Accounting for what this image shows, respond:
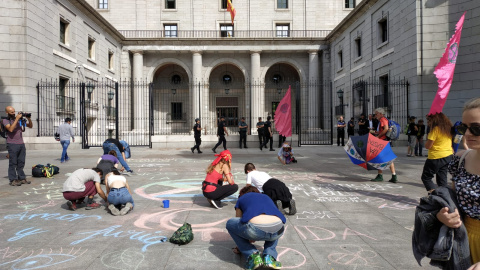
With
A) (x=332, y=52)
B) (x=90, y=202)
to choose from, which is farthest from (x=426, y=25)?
(x=90, y=202)

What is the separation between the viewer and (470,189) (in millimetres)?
1957

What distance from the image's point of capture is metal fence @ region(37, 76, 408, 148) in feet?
67.8

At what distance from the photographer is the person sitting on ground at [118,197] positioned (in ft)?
17.8

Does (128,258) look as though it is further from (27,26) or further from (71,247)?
(27,26)

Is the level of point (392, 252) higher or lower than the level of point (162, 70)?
lower

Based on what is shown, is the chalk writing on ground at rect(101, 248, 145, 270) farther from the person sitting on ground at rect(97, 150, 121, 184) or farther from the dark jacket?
the person sitting on ground at rect(97, 150, 121, 184)

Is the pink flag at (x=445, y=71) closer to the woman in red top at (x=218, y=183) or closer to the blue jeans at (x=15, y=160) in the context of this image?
the woman in red top at (x=218, y=183)

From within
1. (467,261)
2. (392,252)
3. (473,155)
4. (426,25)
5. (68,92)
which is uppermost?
(426,25)

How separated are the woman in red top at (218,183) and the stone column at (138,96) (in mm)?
22706

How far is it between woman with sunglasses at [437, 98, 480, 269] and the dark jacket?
5 cm

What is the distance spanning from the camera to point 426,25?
16547mm

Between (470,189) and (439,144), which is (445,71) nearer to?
(439,144)

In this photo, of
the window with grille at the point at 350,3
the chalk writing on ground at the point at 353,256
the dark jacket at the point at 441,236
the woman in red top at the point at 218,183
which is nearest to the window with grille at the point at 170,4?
the window with grille at the point at 350,3

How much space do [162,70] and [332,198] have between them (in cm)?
2981
